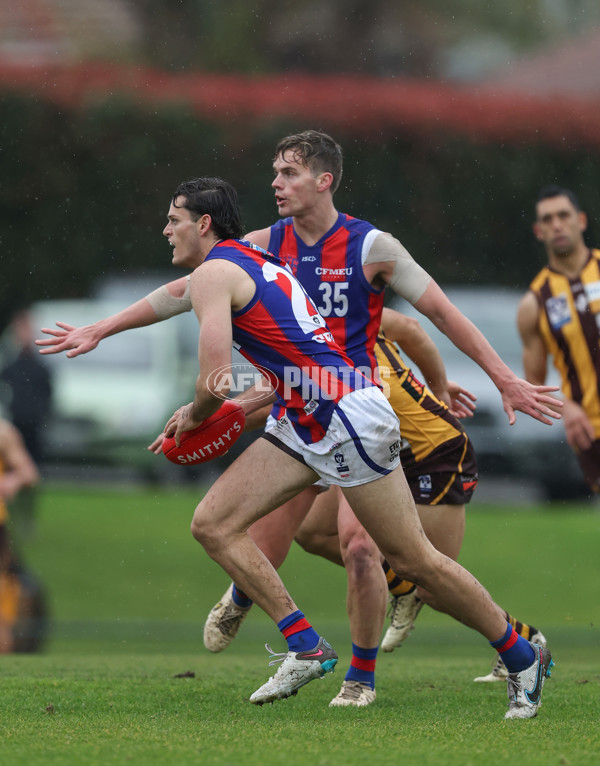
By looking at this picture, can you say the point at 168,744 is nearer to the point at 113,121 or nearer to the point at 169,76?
the point at 113,121

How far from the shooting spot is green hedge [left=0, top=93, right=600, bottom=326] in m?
16.4

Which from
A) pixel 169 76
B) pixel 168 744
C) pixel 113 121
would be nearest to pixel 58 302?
pixel 113 121

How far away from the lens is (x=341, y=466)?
16.3 ft

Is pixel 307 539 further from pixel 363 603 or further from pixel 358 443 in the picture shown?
pixel 358 443

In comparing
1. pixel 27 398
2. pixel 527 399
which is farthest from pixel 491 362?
pixel 27 398

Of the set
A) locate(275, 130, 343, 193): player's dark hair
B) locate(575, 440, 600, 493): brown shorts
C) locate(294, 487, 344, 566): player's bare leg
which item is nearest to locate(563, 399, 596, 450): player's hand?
locate(575, 440, 600, 493): brown shorts

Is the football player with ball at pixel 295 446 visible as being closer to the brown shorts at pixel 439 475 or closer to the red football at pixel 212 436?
the red football at pixel 212 436

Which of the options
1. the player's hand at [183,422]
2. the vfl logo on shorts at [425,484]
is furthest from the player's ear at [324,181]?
the vfl logo on shorts at [425,484]

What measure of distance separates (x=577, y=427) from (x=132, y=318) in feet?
10.2

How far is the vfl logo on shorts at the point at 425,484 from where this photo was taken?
618 centimetres

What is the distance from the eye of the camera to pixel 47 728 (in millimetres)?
4824

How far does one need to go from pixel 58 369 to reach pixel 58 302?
47.5 inches

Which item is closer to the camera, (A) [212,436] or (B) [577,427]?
(A) [212,436]

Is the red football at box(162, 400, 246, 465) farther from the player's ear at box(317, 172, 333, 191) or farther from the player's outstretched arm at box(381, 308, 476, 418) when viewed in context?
the player's outstretched arm at box(381, 308, 476, 418)
